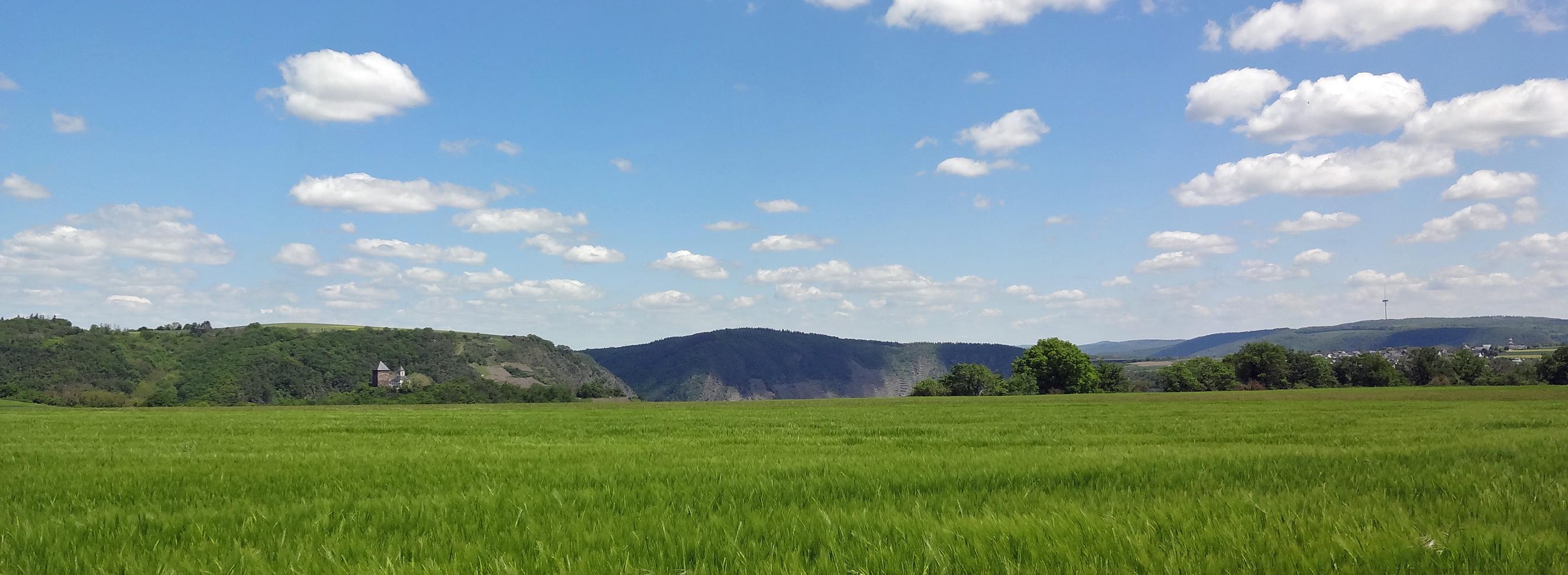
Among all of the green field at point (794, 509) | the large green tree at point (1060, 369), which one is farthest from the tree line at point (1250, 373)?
the green field at point (794, 509)

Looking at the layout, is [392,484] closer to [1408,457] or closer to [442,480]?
[442,480]

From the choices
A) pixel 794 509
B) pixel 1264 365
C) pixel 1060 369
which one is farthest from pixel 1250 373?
pixel 794 509

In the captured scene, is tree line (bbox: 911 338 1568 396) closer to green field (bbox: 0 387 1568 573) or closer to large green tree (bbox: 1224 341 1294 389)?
large green tree (bbox: 1224 341 1294 389)

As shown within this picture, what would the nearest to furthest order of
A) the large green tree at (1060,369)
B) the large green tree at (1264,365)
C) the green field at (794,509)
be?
the green field at (794,509) → the large green tree at (1060,369) → the large green tree at (1264,365)

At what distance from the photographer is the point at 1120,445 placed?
14.2 metres

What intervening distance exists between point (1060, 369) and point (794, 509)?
121076 mm

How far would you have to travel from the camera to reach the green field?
14.5 ft

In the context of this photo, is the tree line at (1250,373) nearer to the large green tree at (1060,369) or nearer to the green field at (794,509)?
the large green tree at (1060,369)

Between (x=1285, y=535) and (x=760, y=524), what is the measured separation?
3.24 m

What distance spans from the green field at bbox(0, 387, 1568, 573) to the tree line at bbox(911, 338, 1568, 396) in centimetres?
10917

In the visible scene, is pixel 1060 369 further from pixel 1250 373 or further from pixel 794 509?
pixel 794 509

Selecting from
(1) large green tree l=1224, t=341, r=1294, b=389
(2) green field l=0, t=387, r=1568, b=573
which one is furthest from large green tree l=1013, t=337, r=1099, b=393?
(2) green field l=0, t=387, r=1568, b=573

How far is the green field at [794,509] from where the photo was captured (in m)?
4.43

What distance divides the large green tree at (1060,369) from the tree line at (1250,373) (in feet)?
0.31
